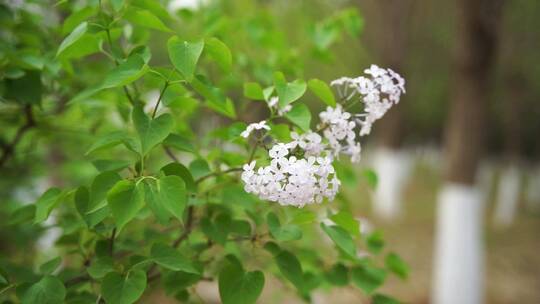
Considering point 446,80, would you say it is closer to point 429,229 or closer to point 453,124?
point 429,229

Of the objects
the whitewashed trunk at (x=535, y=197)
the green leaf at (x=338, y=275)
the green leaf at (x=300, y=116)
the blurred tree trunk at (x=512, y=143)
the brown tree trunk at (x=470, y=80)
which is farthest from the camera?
the whitewashed trunk at (x=535, y=197)

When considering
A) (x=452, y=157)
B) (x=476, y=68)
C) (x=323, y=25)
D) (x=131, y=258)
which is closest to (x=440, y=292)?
(x=452, y=157)

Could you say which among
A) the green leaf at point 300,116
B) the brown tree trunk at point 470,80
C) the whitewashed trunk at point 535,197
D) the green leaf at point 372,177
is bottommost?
the green leaf at point 300,116

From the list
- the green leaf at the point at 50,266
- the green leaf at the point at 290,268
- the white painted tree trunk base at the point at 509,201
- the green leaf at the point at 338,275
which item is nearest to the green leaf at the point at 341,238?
the green leaf at the point at 290,268

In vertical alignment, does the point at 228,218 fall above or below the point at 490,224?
below

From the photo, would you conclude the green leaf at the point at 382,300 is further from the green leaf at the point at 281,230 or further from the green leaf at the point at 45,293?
the green leaf at the point at 45,293

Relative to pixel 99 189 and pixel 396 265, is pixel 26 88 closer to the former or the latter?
pixel 99 189

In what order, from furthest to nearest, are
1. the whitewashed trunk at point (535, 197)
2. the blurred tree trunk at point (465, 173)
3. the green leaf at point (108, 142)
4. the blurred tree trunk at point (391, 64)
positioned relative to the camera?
the whitewashed trunk at point (535, 197), the blurred tree trunk at point (391, 64), the blurred tree trunk at point (465, 173), the green leaf at point (108, 142)
